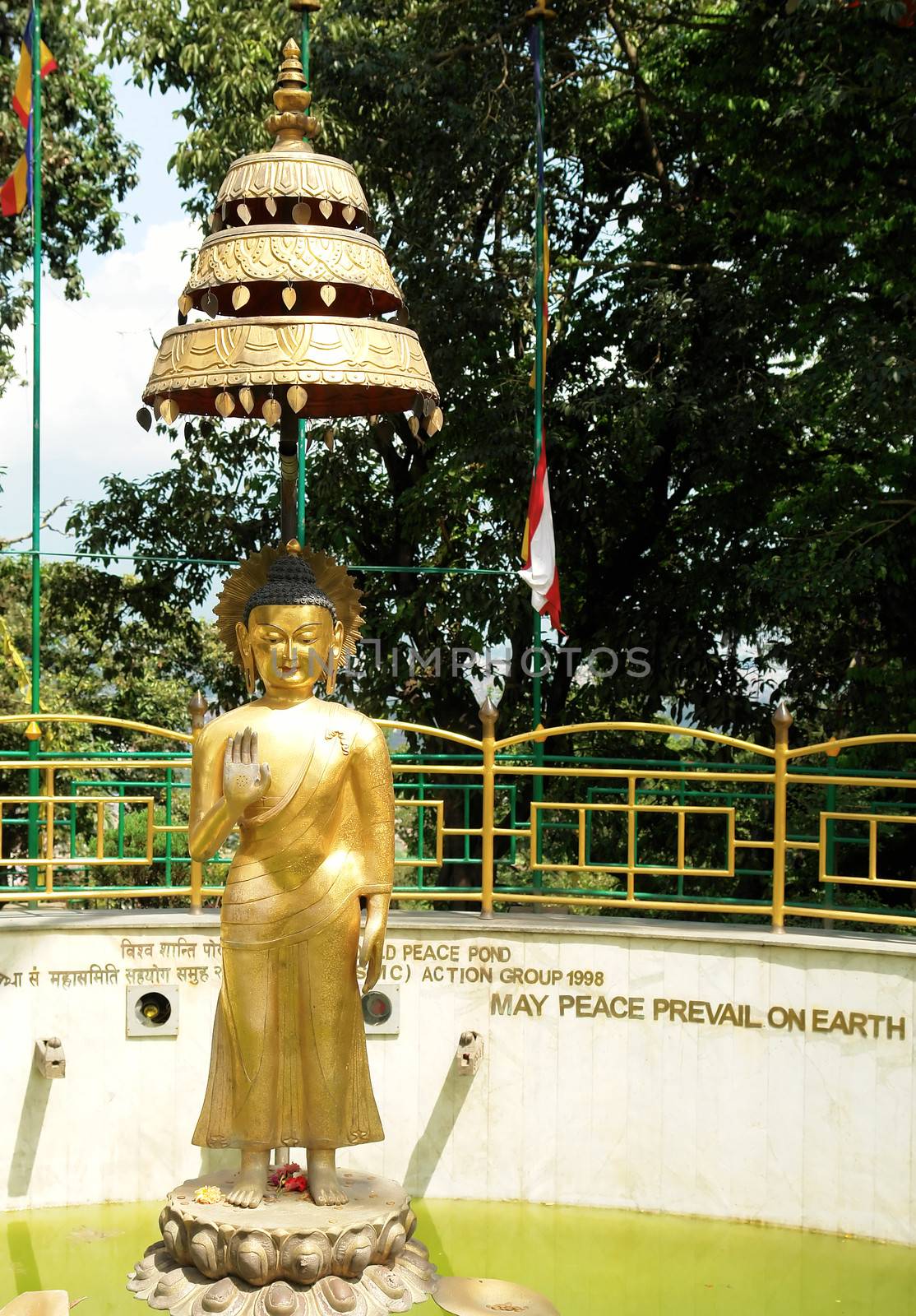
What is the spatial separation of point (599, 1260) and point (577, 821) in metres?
5.62

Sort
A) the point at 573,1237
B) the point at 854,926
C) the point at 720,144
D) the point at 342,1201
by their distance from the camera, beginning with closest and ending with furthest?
the point at 342,1201, the point at 573,1237, the point at 854,926, the point at 720,144

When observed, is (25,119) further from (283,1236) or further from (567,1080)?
(283,1236)

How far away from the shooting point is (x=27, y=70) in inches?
428

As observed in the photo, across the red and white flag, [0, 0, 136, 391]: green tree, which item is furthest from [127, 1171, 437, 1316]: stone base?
[0, 0, 136, 391]: green tree

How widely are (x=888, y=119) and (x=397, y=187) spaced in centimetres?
505

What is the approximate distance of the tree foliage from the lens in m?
12.3

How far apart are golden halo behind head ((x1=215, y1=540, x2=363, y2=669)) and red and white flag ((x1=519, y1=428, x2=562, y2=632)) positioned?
15.8ft

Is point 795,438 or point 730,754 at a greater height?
point 795,438

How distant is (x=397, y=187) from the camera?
14891 millimetres

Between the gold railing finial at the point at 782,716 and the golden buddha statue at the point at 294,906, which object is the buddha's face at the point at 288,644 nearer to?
the golden buddha statue at the point at 294,906

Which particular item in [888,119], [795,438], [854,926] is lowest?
[854,926]

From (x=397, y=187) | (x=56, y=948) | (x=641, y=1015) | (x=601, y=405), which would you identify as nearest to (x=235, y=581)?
(x=56, y=948)

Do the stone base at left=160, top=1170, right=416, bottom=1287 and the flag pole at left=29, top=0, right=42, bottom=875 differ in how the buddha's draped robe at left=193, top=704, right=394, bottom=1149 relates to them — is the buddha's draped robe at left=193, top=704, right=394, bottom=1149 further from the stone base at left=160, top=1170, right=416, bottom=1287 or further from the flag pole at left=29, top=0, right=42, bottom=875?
the flag pole at left=29, top=0, right=42, bottom=875

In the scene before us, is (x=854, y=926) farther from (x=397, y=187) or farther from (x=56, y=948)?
(x=397, y=187)
